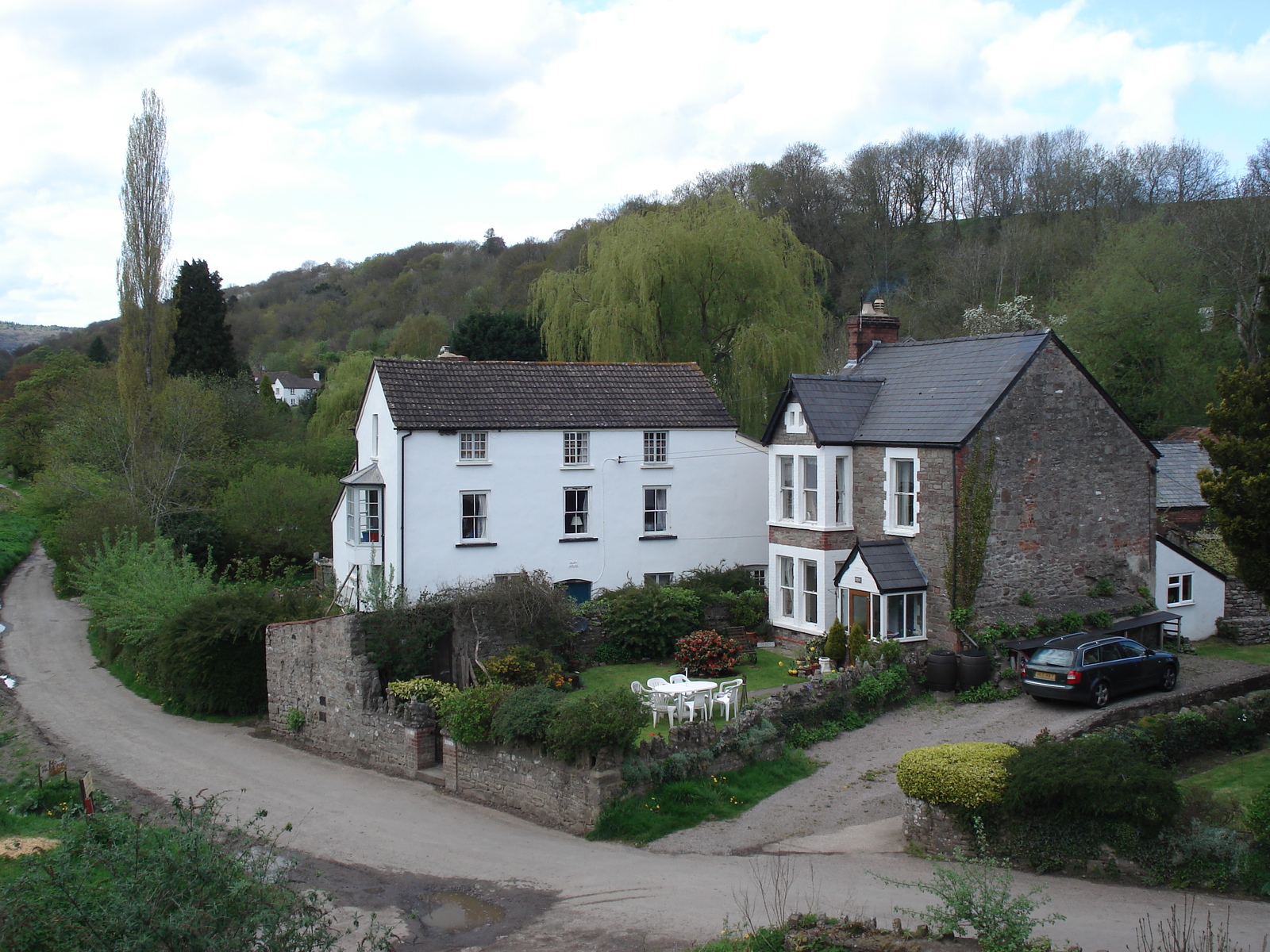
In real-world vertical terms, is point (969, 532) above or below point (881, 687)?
above

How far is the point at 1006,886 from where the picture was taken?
31.4 feet

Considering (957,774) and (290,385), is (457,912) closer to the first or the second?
(957,774)

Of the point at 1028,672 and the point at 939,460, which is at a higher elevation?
the point at 939,460

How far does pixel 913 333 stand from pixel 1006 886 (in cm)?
4296

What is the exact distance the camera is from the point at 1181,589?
2650 cm

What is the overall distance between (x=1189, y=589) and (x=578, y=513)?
1734 centimetres

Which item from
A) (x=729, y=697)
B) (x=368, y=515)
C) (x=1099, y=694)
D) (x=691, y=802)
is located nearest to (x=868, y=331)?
(x=1099, y=694)

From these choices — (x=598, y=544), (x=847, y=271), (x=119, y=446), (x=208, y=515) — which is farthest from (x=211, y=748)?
(x=847, y=271)

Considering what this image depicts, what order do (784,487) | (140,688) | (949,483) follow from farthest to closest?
(140,688) < (784,487) < (949,483)

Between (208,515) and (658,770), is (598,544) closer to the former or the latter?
(658,770)

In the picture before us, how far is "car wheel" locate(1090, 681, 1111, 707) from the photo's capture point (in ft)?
64.9

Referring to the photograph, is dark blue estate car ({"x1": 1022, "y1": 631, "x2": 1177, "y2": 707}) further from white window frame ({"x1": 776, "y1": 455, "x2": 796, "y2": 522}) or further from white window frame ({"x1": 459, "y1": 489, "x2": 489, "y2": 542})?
white window frame ({"x1": 459, "y1": 489, "x2": 489, "y2": 542})

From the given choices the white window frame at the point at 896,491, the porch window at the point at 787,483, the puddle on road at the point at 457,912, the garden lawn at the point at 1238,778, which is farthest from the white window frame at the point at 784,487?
the puddle on road at the point at 457,912

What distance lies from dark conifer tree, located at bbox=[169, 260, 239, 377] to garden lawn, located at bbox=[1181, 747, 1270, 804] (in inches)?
2049
